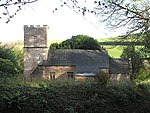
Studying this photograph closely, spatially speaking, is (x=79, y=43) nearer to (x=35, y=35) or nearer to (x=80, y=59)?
(x=80, y=59)

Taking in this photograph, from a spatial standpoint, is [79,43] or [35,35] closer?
[35,35]

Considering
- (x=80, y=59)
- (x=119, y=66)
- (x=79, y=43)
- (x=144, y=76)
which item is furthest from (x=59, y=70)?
(x=144, y=76)

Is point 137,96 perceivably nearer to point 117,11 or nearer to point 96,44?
point 117,11

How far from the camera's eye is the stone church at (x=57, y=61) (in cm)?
4884

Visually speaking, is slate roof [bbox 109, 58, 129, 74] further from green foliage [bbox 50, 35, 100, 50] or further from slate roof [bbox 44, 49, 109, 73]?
green foliage [bbox 50, 35, 100, 50]

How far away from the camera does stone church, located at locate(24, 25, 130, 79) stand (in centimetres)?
4884

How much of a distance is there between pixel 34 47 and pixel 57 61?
437 cm

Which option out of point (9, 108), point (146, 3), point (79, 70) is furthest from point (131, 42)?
point (79, 70)

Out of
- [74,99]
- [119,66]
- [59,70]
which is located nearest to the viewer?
[74,99]

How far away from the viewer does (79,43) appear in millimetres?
56375

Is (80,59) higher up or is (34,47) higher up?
(34,47)

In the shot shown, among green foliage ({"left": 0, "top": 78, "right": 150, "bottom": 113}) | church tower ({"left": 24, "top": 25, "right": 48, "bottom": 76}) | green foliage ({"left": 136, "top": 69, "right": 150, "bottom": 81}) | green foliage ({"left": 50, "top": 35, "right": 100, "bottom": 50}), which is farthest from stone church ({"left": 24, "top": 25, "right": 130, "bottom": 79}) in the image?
green foliage ({"left": 0, "top": 78, "right": 150, "bottom": 113})

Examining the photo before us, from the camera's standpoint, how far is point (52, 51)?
51.6m

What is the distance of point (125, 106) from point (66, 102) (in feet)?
9.33
